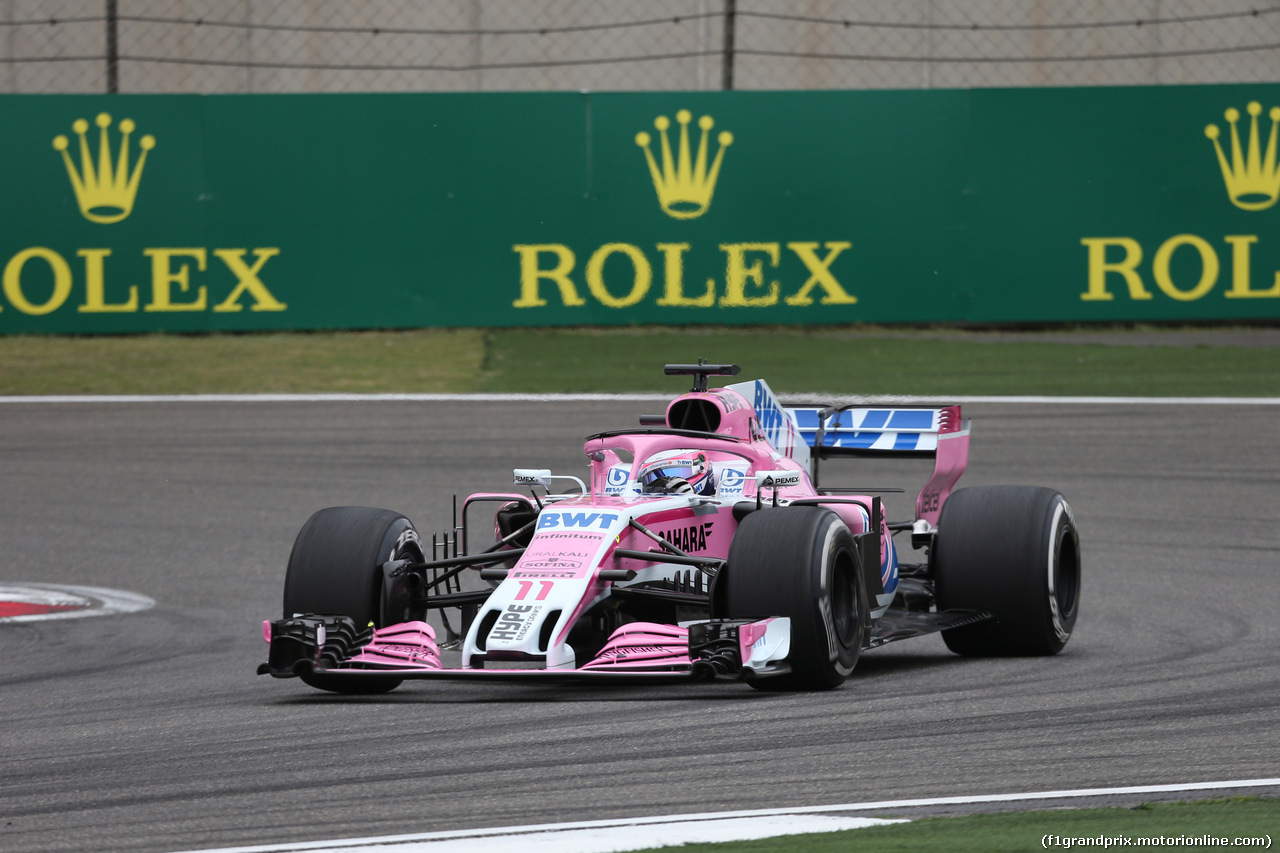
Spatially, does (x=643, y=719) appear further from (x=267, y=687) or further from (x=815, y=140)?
(x=815, y=140)

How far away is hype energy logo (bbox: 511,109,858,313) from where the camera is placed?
15.7 meters

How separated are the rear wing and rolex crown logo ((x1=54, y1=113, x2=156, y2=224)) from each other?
8366 millimetres

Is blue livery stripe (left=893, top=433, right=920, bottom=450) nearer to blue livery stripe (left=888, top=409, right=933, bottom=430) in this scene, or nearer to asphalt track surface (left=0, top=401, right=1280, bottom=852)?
blue livery stripe (left=888, top=409, right=933, bottom=430)

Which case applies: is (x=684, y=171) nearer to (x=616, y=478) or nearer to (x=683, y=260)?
(x=683, y=260)

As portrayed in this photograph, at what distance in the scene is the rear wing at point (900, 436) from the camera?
8977 millimetres

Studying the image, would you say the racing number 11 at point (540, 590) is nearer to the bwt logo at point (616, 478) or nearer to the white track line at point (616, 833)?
the bwt logo at point (616, 478)

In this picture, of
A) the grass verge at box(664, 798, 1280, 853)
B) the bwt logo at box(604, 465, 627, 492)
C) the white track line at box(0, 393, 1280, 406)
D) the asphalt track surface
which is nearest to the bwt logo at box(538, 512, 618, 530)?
the bwt logo at box(604, 465, 627, 492)

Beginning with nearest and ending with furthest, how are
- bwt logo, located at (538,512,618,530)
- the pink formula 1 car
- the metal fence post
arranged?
the pink formula 1 car, bwt logo, located at (538,512,618,530), the metal fence post

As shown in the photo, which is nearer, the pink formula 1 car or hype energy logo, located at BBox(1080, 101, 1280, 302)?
the pink formula 1 car

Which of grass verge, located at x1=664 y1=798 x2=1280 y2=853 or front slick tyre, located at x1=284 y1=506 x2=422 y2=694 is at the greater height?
front slick tyre, located at x1=284 y1=506 x2=422 y2=694

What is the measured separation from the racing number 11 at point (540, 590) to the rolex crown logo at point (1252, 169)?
1090cm

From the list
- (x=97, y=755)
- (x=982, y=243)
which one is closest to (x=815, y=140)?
(x=982, y=243)

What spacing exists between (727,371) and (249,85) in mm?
13961

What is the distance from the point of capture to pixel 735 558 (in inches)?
264
